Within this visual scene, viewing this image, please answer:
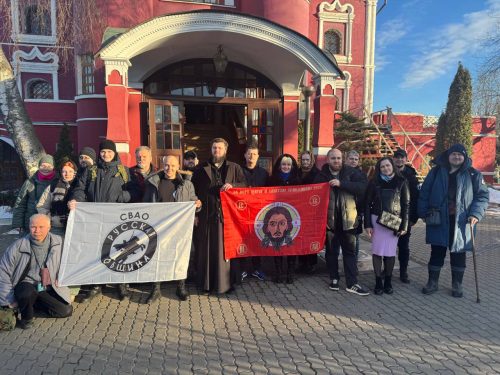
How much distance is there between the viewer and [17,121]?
9.00 meters

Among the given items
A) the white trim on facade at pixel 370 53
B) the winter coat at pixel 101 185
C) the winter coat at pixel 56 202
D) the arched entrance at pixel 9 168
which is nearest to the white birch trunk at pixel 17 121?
the winter coat at pixel 56 202

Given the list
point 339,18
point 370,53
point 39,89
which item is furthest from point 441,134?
point 39,89

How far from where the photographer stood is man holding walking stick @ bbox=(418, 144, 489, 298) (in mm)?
4719

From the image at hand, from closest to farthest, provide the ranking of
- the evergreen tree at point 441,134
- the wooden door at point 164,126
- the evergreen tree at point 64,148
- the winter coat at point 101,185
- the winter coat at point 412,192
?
1. the winter coat at point 101,185
2. the winter coat at point 412,192
3. the wooden door at point 164,126
4. the evergreen tree at point 64,148
5. the evergreen tree at point 441,134

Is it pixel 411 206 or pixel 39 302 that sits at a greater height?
pixel 411 206

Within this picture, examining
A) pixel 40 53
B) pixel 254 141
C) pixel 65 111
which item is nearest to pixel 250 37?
pixel 254 141

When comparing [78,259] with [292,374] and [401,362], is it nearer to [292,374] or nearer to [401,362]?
[292,374]

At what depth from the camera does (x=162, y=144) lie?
31.0ft

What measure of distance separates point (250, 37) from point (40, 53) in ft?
40.4

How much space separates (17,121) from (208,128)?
6.36 m

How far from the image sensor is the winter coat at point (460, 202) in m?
4.71

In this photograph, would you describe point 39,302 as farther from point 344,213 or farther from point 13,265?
point 344,213

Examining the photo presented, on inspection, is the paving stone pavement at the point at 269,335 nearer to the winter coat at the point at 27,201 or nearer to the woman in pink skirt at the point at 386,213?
the woman in pink skirt at the point at 386,213

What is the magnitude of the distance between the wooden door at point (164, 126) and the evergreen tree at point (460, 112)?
1524cm
